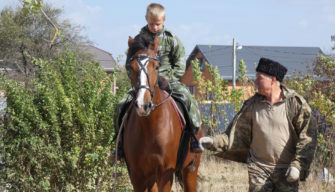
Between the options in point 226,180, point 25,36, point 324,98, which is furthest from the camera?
point 25,36

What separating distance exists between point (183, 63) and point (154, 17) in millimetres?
859

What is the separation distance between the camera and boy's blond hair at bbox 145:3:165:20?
632cm

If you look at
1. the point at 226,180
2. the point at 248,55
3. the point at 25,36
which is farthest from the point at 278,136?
the point at 248,55

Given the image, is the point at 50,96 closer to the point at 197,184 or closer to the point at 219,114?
the point at 197,184

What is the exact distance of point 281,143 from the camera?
16.5ft

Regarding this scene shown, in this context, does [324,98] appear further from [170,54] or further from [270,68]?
[270,68]

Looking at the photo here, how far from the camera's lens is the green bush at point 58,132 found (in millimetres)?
7887

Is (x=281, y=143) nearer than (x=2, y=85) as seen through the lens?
Yes

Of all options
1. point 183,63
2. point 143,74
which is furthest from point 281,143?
point 183,63

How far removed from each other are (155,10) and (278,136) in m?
2.25

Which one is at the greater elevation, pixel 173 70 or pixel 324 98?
pixel 173 70

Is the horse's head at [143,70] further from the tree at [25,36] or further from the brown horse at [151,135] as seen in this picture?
the tree at [25,36]

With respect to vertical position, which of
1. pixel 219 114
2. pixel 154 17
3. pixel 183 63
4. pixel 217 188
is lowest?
pixel 217 188

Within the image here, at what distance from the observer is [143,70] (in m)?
5.51
